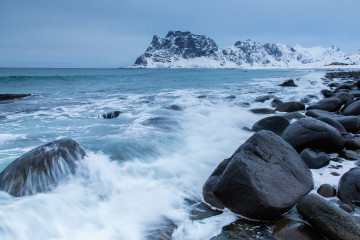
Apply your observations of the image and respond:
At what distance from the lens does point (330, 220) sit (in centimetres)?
254

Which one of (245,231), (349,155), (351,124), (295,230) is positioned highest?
(351,124)

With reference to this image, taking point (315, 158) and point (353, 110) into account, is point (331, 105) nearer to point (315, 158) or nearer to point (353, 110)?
point (353, 110)

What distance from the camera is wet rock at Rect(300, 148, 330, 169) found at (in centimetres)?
436

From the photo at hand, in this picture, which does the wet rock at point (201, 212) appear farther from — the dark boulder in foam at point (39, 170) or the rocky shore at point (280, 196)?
the dark boulder in foam at point (39, 170)

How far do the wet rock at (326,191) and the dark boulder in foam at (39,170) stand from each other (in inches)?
163

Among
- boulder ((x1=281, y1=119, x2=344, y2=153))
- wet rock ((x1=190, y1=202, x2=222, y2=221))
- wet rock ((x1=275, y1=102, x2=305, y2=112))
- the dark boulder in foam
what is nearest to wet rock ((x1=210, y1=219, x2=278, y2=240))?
wet rock ((x1=190, y1=202, x2=222, y2=221))

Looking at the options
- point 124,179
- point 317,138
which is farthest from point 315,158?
point 124,179

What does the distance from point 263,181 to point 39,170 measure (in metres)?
3.59

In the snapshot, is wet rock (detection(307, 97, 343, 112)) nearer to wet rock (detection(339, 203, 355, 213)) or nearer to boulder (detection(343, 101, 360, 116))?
boulder (detection(343, 101, 360, 116))

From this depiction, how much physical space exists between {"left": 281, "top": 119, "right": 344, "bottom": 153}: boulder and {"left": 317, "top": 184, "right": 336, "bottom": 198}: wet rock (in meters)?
1.39

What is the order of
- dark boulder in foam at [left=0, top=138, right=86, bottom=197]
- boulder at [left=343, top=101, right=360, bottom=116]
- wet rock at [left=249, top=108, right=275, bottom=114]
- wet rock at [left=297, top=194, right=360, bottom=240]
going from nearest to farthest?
1. wet rock at [left=297, top=194, right=360, bottom=240]
2. dark boulder in foam at [left=0, top=138, right=86, bottom=197]
3. boulder at [left=343, top=101, right=360, bottom=116]
4. wet rock at [left=249, top=108, right=275, bottom=114]

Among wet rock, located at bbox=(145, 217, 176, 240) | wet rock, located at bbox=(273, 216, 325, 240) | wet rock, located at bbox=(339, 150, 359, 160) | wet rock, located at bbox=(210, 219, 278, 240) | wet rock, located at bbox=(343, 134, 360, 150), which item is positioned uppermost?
wet rock, located at bbox=(343, 134, 360, 150)

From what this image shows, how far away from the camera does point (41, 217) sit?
3258mm

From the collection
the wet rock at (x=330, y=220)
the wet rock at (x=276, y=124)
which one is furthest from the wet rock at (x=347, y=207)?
the wet rock at (x=276, y=124)
